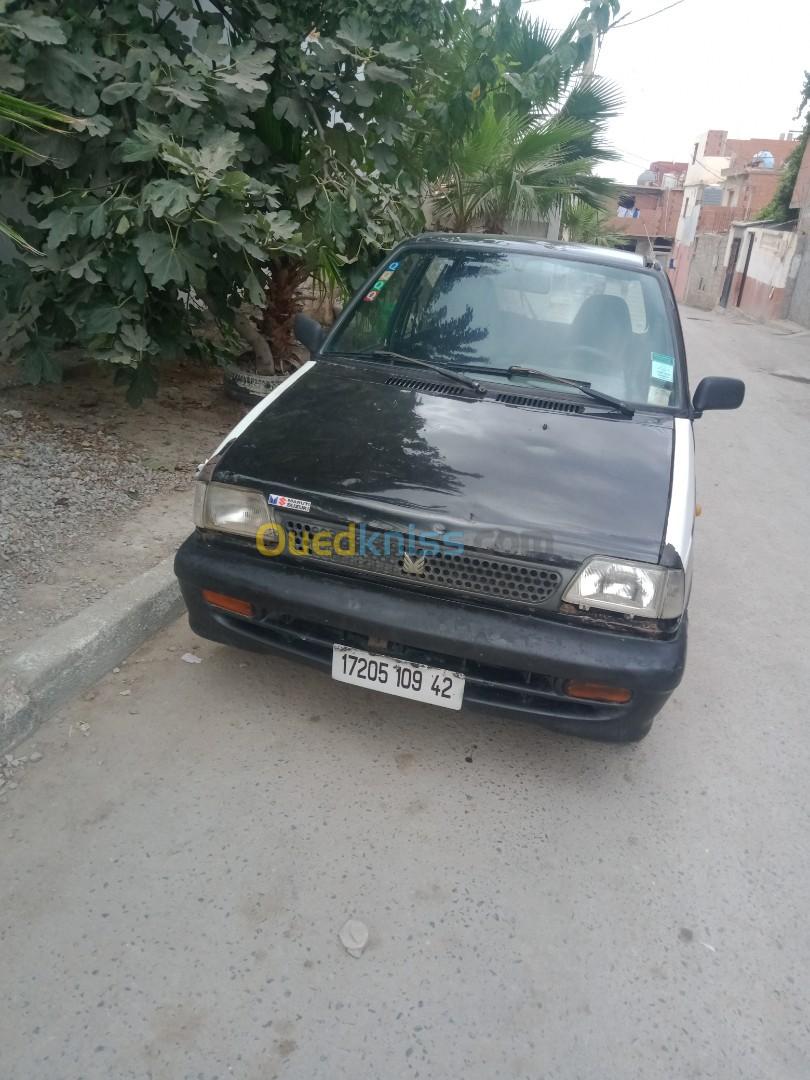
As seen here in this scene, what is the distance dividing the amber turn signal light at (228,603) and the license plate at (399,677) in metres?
0.36

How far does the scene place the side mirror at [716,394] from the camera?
3.76 m

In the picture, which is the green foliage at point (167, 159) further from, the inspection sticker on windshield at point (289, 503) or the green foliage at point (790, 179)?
the green foliage at point (790, 179)

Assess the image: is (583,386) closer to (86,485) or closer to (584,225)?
(86,485)

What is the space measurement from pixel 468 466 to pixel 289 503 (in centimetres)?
64

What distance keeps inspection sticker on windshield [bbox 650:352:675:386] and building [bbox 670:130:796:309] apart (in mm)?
33070

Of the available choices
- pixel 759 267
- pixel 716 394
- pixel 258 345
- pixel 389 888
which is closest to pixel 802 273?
pixel 759 267

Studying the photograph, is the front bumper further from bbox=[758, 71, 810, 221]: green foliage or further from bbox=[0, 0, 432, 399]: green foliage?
bbox=[758, 71, 810, 221]: green foliage

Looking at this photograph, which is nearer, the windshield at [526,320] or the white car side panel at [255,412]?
the white car side panel at [255,412]

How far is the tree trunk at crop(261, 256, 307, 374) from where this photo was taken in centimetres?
650

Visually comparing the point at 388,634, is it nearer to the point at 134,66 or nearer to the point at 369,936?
the point at 369,936

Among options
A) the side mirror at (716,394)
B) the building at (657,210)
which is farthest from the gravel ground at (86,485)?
the building at (657,210)

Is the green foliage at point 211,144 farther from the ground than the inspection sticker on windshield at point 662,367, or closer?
farther from the ground

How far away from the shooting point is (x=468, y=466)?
293 centimetres

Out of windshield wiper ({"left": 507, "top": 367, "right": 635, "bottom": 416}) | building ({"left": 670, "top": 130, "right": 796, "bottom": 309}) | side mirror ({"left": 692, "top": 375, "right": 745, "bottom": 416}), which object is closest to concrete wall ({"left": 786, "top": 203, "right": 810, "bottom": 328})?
building ({"left": 670, "top": 130, "right": 796, "bottom": 309})
